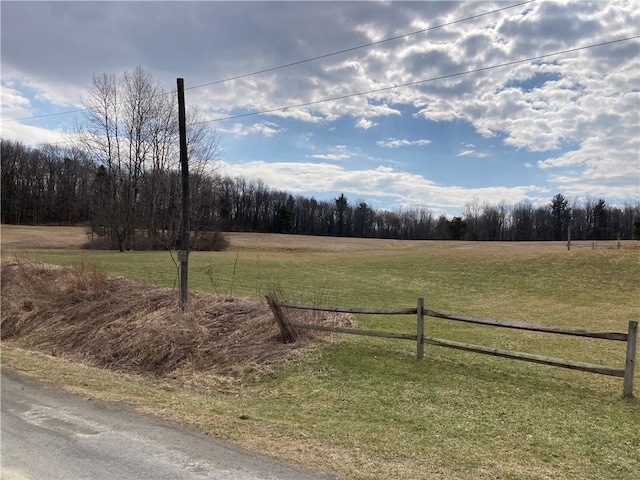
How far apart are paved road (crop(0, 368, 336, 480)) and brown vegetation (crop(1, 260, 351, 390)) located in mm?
2764

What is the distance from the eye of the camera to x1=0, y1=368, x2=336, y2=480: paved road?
3.80m

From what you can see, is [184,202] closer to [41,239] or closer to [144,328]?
[144,328]

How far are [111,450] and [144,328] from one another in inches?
250

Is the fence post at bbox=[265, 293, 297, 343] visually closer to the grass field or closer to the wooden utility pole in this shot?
the grass field

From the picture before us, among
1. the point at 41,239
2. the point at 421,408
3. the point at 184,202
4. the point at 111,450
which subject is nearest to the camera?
the point at 111,450

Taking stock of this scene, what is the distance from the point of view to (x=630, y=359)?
6.13 metres

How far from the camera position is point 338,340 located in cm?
933

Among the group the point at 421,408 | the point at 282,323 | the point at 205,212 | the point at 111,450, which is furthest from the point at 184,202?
the point at 205,212

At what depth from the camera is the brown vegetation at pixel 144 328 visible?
8836 millimetres

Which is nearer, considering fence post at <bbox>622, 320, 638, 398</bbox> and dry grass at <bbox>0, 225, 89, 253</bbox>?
fence post at <bbox>622, 320, 638, 398</bbox>

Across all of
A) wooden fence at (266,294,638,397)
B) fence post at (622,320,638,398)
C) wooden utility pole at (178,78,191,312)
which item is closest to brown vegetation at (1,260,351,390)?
wooden utility pole at (178,78,191,312)

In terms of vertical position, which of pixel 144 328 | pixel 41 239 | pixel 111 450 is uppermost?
pixel 111 450

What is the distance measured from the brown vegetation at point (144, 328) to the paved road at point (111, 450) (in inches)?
109

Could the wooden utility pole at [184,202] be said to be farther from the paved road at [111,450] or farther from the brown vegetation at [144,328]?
the paved road at [111,450]
